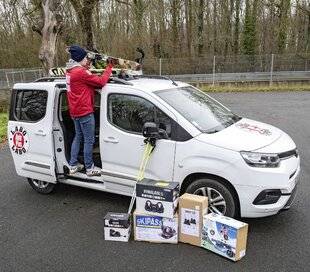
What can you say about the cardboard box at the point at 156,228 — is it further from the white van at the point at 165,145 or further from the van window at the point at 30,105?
the van window at the point at 30,105

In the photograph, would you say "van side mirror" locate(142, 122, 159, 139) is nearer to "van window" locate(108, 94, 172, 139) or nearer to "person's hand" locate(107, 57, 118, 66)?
"van window" locate(108, 94, 172, 139)

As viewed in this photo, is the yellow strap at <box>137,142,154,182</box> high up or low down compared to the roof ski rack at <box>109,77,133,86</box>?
down

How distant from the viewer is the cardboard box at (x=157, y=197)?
4602 millimetres

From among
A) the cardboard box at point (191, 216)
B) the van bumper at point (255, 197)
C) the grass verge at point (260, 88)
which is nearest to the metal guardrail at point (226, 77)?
the grass verge at point (260, 88)

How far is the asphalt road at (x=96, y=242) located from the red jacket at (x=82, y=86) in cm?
144

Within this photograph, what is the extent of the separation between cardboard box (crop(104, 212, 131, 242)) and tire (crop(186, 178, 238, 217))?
856mm

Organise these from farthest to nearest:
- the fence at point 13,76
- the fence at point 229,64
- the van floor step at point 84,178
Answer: the fence at point 13,76 → the fence at point 229,64 → the van floor step at point 84,178

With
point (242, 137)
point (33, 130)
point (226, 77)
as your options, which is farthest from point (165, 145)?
point (226, 77)

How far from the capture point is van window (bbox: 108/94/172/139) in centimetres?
529

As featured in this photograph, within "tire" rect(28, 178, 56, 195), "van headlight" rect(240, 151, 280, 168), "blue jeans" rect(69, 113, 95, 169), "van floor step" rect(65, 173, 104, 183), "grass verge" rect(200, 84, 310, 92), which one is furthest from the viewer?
"grass verge" rect(200, 84, 310, 92)

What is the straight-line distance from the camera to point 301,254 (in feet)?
14.6

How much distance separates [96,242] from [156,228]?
76 cm

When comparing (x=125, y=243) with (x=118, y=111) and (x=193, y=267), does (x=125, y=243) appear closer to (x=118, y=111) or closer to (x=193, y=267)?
(x=193, y=267)

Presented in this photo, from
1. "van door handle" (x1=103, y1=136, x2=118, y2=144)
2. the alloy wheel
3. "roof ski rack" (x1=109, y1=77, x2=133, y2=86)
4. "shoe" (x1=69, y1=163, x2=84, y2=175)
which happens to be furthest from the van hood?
"shoe" (x1=69, y1=163, x2=84, y2=175)
